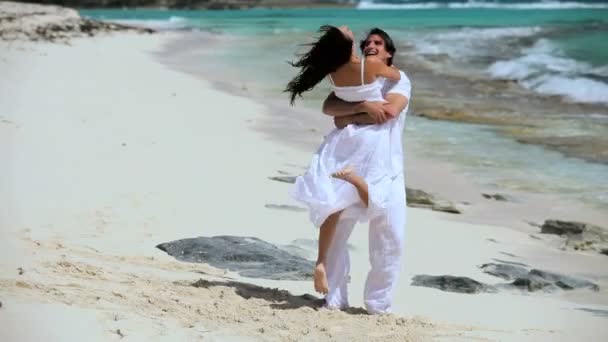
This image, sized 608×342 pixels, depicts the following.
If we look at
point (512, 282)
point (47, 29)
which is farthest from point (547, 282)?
point (47, 29)

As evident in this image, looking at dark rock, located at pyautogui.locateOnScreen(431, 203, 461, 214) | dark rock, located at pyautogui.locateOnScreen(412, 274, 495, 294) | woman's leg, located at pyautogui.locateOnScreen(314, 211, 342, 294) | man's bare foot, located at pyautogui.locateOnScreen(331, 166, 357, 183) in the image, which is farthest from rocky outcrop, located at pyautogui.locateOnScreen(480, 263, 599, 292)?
dark rock, located at pyautogui.locateOnScreen(431, 203, 461, 214)

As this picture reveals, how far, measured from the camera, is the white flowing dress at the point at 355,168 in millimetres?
4852

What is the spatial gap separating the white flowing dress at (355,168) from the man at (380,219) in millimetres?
41

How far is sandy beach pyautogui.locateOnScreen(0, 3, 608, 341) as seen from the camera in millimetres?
4551

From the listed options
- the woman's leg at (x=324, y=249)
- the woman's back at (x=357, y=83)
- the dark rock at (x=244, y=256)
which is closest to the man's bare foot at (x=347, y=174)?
the woman's leg at (x=324, y=249)

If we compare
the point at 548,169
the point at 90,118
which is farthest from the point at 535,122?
the point at 90,118

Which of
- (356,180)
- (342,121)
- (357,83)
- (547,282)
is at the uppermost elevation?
(357,83)

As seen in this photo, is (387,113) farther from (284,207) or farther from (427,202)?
(427,202)

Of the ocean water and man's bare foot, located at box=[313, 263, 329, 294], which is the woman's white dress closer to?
man's bare foot, located at box=[313, 263, 329, 294]

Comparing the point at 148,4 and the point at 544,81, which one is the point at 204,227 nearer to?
the point at 544,81

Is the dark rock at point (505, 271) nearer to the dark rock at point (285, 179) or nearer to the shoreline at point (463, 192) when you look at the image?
the shoreline at point (463, 192)

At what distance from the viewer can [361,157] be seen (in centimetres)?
486

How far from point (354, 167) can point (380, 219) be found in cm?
28

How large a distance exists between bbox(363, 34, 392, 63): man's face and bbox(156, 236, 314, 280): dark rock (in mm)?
1424
